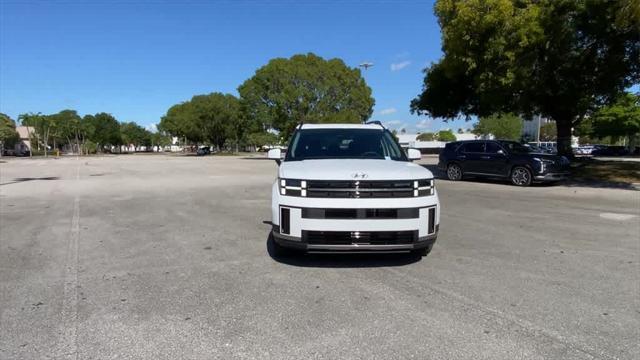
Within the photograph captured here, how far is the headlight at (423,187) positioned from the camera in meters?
5.19

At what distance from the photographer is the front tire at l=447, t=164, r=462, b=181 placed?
18870mm

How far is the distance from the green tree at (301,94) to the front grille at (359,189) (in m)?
40.0

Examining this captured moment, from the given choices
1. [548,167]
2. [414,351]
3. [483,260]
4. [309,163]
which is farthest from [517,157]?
[414,351]

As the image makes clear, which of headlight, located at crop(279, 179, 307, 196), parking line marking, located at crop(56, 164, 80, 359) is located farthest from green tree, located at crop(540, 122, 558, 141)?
parking line marking, located at crop(56, 164, 80, 359)

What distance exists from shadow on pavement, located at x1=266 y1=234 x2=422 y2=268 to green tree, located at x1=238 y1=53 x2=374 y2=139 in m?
39.2

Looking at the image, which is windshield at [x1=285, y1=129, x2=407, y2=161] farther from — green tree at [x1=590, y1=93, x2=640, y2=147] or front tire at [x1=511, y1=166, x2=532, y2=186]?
green tree at [x1=590, y1=93, x2=640, y2=147]

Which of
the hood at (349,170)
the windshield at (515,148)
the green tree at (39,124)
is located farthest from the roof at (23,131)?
the hood at (349,170)

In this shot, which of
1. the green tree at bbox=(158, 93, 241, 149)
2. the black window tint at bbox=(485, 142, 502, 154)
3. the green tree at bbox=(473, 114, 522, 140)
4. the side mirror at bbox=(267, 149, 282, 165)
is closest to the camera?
the side mirror at bbox=(267, 149, 282, 165)

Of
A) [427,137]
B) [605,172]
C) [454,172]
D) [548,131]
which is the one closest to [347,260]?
[454,172]

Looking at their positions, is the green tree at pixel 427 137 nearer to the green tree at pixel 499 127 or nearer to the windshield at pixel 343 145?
the green tree at pixel 499 127

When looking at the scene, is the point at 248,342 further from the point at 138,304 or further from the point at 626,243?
the point at 626,243

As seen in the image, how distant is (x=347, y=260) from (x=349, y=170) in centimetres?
131

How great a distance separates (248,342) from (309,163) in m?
2.77

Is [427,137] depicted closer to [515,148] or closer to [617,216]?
[515,148]
